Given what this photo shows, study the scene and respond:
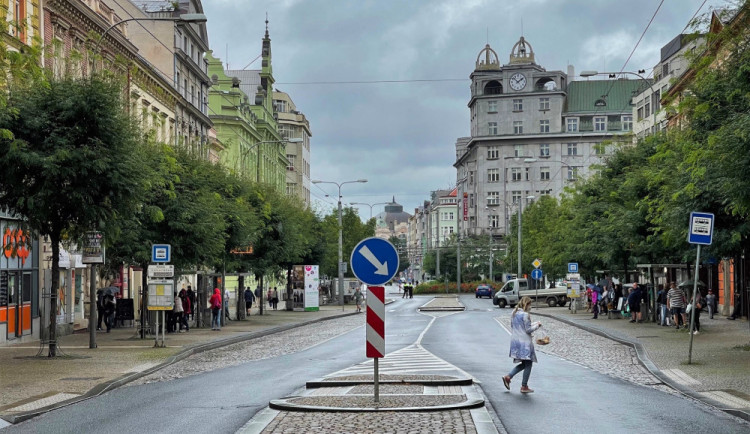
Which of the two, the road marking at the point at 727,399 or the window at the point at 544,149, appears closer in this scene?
the road marking at the point at 727,399

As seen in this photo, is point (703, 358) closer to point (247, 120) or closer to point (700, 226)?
point (700, 226)

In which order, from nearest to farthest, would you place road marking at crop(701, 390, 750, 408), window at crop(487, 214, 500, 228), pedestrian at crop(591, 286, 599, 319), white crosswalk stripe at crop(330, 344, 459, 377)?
road marking at crop(701, 390, 750, 408) < white crosswalk stripe at crop(330, 344, 459, 377) < pedestrian at crop(591, 286, 599, 319) < window at crop(487, 214, 500, 228)

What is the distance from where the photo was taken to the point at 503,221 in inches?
5709

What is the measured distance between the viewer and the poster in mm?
65625

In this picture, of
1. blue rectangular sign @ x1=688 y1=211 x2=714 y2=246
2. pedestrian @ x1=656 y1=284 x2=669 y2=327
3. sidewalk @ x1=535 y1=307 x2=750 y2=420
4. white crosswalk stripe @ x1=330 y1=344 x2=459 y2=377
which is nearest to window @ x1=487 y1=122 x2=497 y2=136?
pedestrian @ x1=656 y1=284 x2=669 y2=327


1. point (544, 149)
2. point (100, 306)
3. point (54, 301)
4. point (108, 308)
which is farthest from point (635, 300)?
point (544, 149)

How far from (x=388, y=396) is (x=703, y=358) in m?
10.8

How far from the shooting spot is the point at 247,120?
97.9m

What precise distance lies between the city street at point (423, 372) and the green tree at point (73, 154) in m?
4.31

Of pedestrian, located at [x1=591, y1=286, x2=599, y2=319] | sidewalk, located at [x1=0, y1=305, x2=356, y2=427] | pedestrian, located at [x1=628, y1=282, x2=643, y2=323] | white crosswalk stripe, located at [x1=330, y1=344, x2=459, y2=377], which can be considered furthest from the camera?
pedestrian, located at [x1=591, y1=286, x2=599, y2=319]

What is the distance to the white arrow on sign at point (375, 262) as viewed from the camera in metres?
14.5

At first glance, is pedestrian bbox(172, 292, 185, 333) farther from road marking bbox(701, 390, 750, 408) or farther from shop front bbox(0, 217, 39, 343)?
road marking bbox(701, 390, 750, 408)

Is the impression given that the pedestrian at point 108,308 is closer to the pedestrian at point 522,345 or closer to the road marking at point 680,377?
the road marking at point 680,377

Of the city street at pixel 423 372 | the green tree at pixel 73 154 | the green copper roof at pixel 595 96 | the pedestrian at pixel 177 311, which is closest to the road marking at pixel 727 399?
the city street at pixel 423 372
